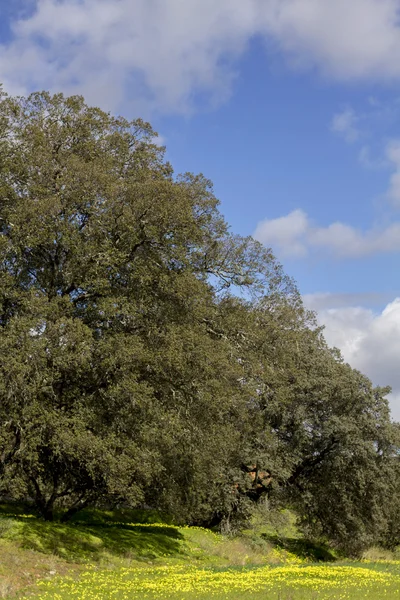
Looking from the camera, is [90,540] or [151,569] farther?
[90,540]

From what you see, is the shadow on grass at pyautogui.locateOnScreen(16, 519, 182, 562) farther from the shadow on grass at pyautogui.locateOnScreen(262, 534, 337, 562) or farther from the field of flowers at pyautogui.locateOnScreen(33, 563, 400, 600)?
the shadow on grass at pyautogui.locateOnScreen(262, 534, 337, 562)

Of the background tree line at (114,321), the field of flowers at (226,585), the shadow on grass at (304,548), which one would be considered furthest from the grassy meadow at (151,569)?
the shadow on grass at (304,548)

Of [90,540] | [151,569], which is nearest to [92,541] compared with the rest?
[90,540]

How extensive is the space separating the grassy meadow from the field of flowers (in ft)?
0.10

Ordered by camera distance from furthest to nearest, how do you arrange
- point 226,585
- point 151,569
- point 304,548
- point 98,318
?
point 304,548 < point 98,318 < point 151,569 < point 226,585

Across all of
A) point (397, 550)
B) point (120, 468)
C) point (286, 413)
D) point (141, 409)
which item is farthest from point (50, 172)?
point (397, 550)

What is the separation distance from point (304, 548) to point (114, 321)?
1009 inches

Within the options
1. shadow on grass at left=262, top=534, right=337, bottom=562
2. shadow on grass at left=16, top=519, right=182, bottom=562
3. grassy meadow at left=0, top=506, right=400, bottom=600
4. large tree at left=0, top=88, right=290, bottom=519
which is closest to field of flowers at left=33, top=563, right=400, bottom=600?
grassy meadow at left=0, top=506, right=400, bottom=600

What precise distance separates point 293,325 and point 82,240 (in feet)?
59.7

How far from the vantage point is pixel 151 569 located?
24.3 meters

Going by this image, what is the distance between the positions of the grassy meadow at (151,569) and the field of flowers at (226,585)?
29mm

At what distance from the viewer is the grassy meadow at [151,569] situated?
17.7 metres

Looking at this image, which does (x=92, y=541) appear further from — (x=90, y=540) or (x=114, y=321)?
(x=114, y=321)

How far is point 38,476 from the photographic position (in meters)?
27.6
